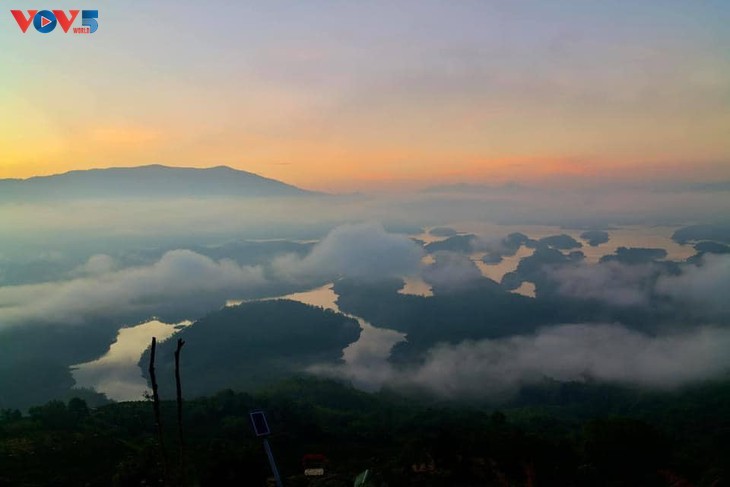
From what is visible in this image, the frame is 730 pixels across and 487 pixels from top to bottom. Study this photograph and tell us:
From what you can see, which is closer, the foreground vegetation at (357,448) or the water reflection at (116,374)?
the foreground vegetation at (357,448)

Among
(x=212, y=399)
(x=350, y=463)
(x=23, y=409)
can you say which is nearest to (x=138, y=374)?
(x=23, y=409)

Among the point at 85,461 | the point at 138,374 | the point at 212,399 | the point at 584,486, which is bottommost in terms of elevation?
the point at 138,374

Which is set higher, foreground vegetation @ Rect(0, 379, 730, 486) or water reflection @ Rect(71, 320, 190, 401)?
A: foreground vegetation @ Rect(0, 379, 730, 486)

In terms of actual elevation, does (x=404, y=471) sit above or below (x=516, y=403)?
above

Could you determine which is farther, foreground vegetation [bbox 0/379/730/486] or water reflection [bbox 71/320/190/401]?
water reflection [bbox 71/320/190/401]

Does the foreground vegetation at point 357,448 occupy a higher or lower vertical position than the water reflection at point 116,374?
higher

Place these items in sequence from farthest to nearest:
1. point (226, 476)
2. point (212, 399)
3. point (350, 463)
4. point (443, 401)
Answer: point (443, 401)
point (212, 399)
point (350, 463)
point (226, 476)

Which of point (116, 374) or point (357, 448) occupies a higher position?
point (357, 448)

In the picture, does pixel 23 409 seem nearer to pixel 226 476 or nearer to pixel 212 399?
pixel 212 399
